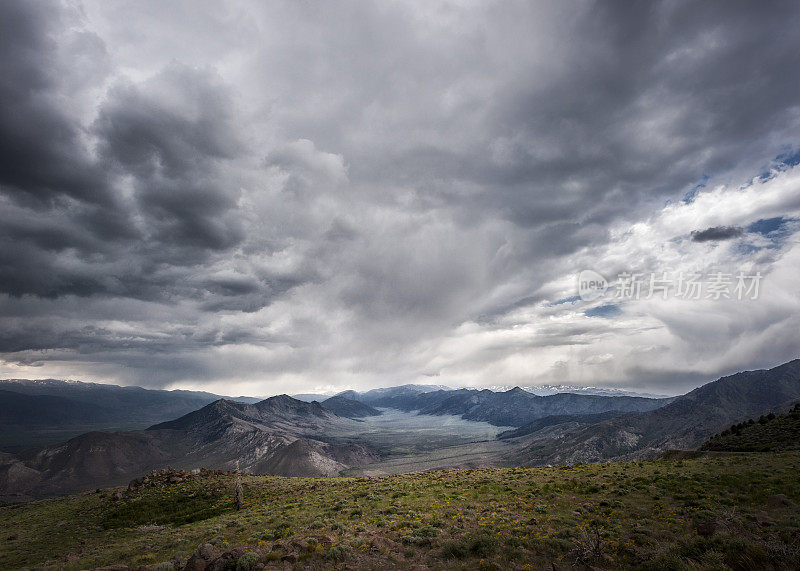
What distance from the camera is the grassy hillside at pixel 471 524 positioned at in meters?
16.7

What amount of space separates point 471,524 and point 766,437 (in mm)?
68576

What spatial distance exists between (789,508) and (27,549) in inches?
2499

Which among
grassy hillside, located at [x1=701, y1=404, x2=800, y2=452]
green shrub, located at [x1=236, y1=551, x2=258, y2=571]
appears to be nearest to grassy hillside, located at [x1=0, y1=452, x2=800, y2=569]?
green shrub, located at [x1=236, y1=551, x2=258, y2=571]

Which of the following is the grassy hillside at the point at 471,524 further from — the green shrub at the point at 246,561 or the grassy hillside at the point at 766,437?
the grassy hillside at the point at 766,437

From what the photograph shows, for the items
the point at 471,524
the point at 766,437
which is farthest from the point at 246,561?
the point at 766,437

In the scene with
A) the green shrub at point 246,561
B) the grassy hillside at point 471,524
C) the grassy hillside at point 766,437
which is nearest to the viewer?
the green shrub at point 246,561

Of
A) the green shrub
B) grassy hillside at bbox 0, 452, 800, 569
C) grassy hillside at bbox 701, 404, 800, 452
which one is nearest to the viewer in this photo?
the green shrub

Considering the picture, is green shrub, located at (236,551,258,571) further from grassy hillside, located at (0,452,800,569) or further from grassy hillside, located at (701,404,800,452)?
grassy hillside, located at (701,404,800,452)

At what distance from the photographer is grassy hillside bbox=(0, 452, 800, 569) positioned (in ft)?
54.9

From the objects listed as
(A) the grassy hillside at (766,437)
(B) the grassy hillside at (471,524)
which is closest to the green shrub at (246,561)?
(B) the grassy hillside at (471,524)

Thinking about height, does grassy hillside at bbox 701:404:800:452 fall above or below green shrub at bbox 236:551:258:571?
below

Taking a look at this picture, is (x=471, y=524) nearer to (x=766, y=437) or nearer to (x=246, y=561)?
(x=246, y=561)

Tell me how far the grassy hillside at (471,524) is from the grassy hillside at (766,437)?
16.4 m

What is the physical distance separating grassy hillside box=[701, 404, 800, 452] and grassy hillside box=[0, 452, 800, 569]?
16361 mm
